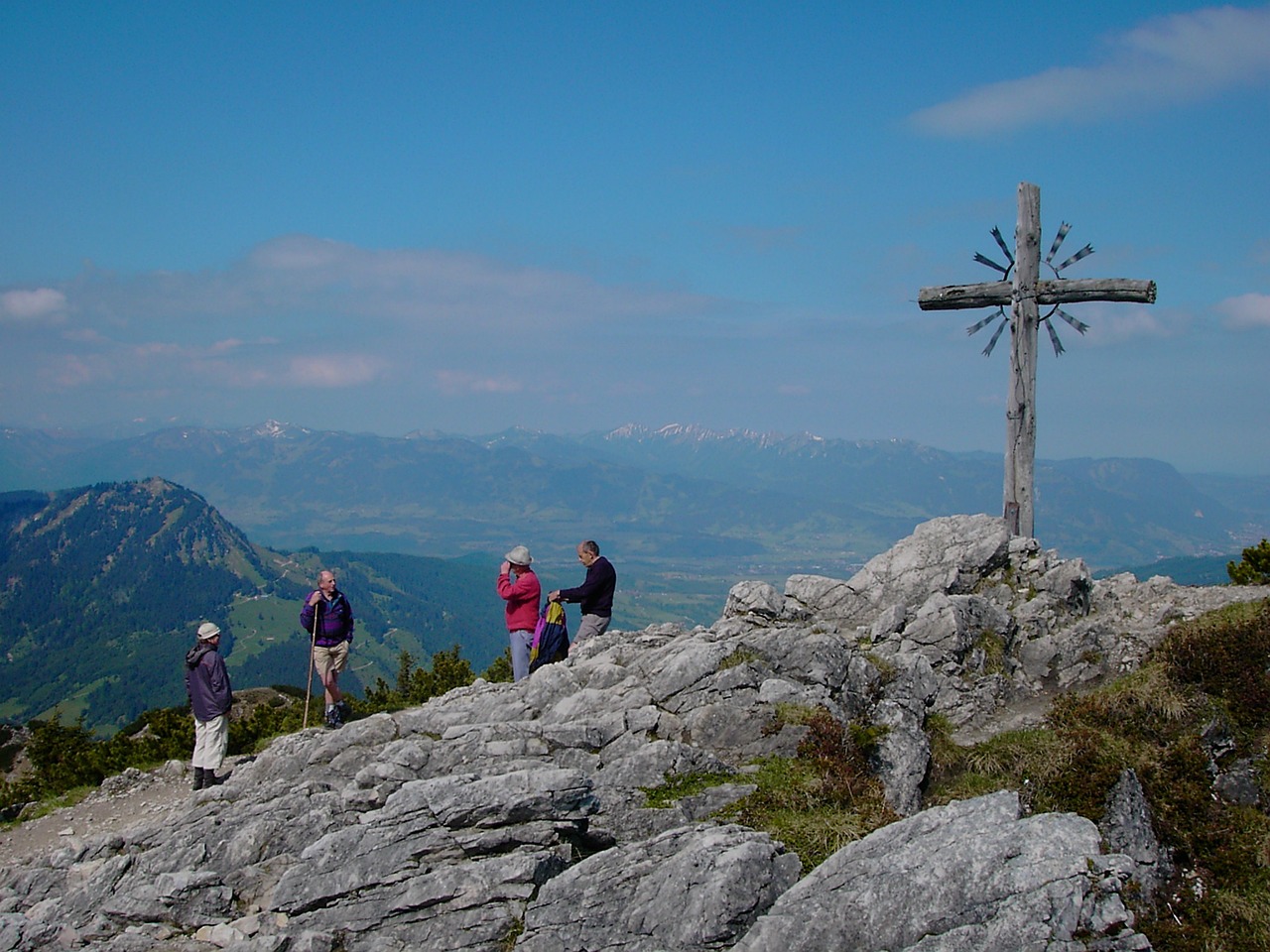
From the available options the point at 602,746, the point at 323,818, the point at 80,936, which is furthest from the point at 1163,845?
the point at 80,936

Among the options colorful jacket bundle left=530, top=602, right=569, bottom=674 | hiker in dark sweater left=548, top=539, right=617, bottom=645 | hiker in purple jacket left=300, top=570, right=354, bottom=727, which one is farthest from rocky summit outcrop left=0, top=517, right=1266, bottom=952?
hiker in purple jacket left=300, top=570, right=354, bottom=727

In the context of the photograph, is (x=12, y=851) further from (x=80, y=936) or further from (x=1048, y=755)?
(x=1048, y=755)

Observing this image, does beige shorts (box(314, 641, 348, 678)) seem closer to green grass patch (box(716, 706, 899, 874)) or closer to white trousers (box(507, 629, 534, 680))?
white trousers (box(507, 629, 534, 680))

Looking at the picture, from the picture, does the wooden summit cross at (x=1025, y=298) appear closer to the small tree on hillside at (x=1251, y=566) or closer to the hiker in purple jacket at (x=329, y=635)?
the small tree on hillside at (x=1251, y=566)

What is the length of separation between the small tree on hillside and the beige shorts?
20.7m

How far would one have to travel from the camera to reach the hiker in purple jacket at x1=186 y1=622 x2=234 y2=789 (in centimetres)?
1697

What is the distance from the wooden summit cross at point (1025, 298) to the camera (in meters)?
17.5

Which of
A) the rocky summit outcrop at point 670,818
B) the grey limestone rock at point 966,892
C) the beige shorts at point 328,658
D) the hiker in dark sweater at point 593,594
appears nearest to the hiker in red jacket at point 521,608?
the hiker in dark sweater at point 593,594

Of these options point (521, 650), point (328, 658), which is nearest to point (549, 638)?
point (521, 650)

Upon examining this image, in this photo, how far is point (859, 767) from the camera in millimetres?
11836

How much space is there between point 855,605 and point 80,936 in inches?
560

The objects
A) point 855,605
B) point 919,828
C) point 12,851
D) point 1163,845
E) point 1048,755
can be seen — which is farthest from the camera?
point 855,605

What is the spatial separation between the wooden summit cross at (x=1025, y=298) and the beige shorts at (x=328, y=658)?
1523 centimetres

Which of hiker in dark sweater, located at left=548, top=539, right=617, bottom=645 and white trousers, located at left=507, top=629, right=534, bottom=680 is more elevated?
hiker in dark sweater, located at left=548, top=539, right=617, bottom=645
